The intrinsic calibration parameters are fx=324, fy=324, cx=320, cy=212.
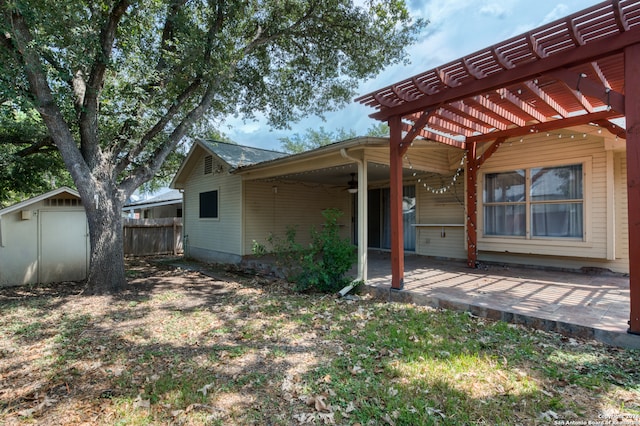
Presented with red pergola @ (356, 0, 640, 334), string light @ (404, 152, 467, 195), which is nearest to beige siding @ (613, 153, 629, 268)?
red pergola @ (356, 0, 640, 334)

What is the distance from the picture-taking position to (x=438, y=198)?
330 inches

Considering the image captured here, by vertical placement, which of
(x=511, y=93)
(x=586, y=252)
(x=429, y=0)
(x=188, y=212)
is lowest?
(x=586, y=252)

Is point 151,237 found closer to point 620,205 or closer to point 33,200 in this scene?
point 33,200

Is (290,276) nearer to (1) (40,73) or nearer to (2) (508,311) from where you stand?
Answer: (2) (508,311)

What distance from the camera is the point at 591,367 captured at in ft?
9.43

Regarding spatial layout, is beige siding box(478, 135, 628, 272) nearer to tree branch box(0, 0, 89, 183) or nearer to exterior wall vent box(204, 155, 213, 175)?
exterior wall vent box(204, 155, 213, 175)

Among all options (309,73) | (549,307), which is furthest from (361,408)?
(309,73)

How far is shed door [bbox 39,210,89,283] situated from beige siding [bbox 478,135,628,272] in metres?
9.01

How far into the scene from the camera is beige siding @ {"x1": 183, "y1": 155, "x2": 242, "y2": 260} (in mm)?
9164

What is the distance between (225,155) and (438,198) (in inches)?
239

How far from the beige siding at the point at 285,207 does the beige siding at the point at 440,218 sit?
116 inches

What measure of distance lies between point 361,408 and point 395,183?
3428mm

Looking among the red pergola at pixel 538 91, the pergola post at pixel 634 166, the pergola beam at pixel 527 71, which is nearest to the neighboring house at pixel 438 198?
the red pergola at pixel 538 91

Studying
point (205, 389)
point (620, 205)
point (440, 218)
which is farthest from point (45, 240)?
point (620, 205)
